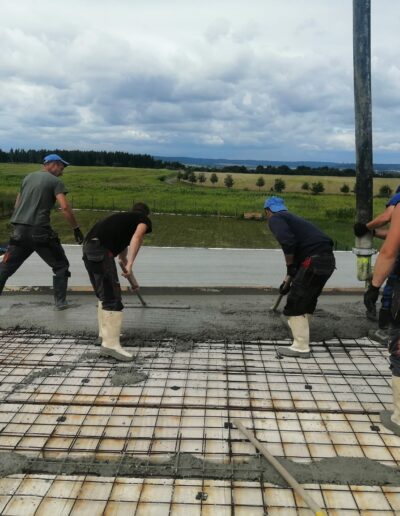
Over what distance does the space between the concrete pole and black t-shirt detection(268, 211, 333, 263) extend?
32.4 inches

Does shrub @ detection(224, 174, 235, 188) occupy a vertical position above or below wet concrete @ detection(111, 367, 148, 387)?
below

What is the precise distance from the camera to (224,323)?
4.07 m

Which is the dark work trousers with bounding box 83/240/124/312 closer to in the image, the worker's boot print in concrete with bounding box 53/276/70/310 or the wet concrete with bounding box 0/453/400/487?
the worker's boot print in concrete with bounding box 53/276/70/310

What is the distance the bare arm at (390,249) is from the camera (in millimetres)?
2533

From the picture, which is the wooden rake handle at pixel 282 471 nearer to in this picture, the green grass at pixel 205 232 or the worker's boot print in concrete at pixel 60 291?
the worker's boot print in concrete at pixel 60 291

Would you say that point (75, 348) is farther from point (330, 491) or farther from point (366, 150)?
point (366, 150)

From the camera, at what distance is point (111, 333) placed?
11.2ft

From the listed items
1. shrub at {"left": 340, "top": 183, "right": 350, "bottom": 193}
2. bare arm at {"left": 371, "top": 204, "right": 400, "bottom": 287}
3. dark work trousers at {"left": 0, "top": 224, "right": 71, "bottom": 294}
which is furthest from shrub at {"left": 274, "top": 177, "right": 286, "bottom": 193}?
bare arm at {"left": 371, "top": 204, "right": 400, "bottom": 287}

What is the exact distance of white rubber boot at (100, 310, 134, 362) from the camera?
3.40 m

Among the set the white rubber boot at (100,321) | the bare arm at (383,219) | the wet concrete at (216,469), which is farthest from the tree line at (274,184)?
the wet concrete at (216,469)

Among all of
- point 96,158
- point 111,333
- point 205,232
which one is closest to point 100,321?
point 111,333

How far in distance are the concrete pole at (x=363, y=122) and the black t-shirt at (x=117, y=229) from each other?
1974 mm

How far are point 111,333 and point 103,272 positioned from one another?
0.43m

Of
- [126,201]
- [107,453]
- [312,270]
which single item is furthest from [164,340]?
[126,201]
